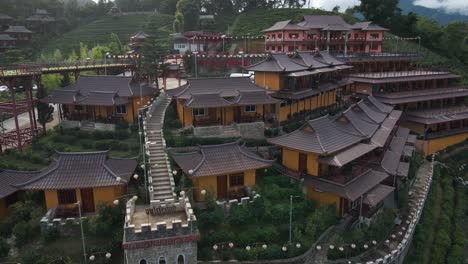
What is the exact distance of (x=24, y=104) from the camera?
33.1 meters

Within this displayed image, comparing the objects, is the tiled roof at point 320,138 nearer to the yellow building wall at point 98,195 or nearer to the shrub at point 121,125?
the yellow building wall at point 98,195

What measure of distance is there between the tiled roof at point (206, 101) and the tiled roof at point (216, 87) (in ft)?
2.68

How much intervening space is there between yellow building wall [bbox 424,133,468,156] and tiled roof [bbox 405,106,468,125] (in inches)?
91.1

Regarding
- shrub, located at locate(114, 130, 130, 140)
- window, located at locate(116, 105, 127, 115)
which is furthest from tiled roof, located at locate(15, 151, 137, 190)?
window, located at locate(116, 105, 127, 115)

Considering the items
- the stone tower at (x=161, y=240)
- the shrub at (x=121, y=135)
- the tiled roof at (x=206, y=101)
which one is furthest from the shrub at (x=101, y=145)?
the stone tower at (x=161, y=240)

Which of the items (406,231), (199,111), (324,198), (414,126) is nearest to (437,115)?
(414,126)

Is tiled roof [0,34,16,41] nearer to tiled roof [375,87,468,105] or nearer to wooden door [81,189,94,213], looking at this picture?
wooden door [81,189,94,213]

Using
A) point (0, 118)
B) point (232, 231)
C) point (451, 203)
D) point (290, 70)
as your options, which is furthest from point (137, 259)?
point (0, 118)

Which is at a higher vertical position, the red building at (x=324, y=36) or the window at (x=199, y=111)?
the red building at (x=324, y=36)

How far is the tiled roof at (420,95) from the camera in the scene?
4559 centimetres

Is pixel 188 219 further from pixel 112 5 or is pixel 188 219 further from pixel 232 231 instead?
pixel 112 5

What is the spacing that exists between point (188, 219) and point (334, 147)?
42.9 ft

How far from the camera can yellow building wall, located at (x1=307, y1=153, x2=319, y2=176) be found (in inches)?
1035

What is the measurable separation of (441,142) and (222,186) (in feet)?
107
